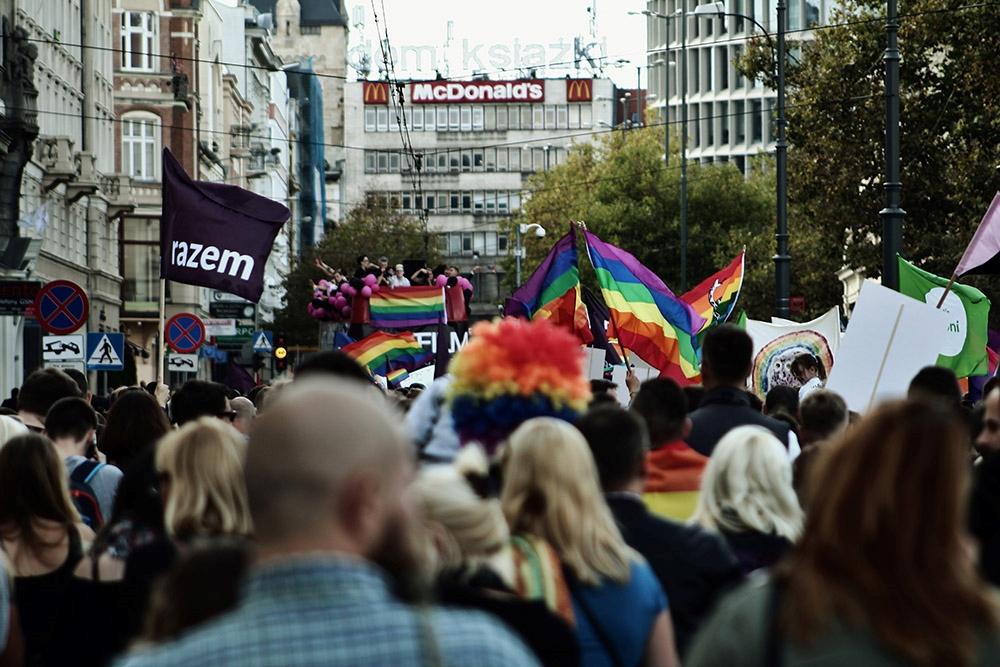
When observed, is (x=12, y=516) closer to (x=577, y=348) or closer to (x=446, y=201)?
(x=577, y=348)

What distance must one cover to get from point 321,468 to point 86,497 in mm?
5573

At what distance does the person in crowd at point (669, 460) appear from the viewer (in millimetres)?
7555

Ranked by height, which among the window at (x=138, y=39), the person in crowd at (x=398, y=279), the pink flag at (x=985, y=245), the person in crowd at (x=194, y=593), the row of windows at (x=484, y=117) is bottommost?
the person in crowd at (x=194, y=593)

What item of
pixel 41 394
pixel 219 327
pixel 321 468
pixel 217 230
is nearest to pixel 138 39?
pixel 219 327

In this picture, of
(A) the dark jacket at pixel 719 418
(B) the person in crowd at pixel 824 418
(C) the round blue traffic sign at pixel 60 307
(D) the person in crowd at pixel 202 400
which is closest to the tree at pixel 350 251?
(C) the round blue traffic sign at pixel 60 307

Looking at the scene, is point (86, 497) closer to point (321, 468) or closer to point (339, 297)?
point (321, 468)

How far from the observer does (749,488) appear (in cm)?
677

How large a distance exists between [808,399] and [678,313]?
32.6 ft

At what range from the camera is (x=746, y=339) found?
891 cm

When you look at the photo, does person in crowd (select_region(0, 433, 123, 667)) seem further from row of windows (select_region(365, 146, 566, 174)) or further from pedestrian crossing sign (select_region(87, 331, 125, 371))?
row of windows (select_region(365, 146, 566, 174))

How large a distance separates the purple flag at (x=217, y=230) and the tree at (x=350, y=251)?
6251cm

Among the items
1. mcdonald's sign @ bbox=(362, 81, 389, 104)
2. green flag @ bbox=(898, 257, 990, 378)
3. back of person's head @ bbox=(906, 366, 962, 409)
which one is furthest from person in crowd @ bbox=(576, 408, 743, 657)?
mcdonald's sign @ bbox=(362, 81, 389, 104)


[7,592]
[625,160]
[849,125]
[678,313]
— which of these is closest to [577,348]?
[7,592]

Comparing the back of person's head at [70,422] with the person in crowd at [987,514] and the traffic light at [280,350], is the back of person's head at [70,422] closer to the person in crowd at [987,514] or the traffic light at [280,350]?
the person in crowd at [987,514]
